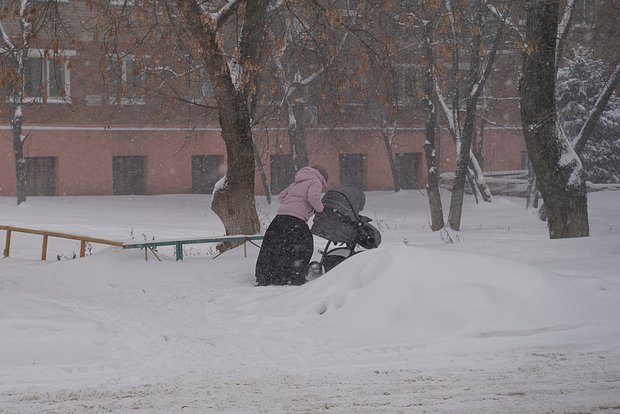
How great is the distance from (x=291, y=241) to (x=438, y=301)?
10.4 ft

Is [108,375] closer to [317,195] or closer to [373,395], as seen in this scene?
[373,395]

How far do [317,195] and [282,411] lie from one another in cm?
526

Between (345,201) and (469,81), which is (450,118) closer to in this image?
(469,81)

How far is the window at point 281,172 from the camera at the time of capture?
120ft

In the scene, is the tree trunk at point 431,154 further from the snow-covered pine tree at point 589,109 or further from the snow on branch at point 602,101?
the snow-covered pine tree at point 589,109

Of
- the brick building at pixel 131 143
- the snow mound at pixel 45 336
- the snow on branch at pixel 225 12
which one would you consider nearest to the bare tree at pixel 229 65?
the snow on branch at pixel 225 12

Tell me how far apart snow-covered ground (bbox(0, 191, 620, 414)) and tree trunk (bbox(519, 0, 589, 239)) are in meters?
1.88

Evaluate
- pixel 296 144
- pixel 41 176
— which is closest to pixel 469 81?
pixel 296 144

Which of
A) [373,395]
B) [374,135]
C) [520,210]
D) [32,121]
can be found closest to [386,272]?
[373,395]

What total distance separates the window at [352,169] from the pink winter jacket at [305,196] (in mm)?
28614

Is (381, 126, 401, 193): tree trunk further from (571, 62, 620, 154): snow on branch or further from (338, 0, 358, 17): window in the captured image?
(571, 62, 620, 154): snow on branch

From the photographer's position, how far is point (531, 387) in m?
5.80

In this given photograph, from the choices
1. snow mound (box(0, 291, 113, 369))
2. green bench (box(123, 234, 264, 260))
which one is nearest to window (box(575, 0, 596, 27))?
green bench (box(123, 234, 264, 260))

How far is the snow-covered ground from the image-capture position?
5.69 metres
